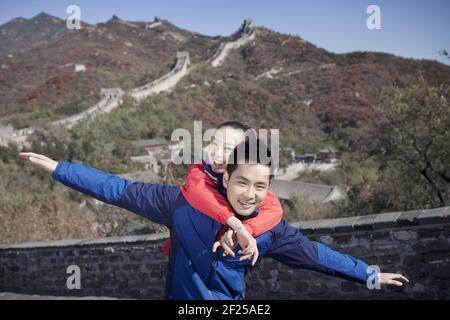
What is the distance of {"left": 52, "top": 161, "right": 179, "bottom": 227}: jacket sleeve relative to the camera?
2117 millimetres

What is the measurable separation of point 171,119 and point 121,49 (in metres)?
37.9

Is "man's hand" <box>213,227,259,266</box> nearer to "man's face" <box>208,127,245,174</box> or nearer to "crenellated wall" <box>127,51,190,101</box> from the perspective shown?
"man's face" <box>208,127,245,174</box>

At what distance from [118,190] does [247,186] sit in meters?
0.69

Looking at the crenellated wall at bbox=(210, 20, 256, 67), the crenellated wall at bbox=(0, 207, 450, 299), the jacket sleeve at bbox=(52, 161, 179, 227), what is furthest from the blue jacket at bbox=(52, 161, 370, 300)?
the crenellated wall at bbox=(210, 20, 256, 67)

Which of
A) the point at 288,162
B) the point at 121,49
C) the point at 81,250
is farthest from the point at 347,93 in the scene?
the point at 81,250

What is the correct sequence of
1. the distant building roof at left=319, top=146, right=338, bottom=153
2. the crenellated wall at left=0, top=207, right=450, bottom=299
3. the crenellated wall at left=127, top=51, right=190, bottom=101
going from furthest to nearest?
the crenellated wall at left=127, top=51, right=190, bottom=101, the distant building roof at left=319, top=146, right=338, bottom=153, the crenellated wall at left=0, top=207, right=450, bottom=299

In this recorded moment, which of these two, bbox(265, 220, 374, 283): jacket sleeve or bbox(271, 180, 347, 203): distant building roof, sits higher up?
bbox(265, 220, 374, 283): jacket sleeve

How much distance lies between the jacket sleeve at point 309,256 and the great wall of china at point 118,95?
2577cm

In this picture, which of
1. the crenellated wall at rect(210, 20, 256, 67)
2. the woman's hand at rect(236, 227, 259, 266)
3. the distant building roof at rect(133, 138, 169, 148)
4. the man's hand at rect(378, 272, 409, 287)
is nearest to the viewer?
the woman's hand at rect(236, 227, 259, 266)

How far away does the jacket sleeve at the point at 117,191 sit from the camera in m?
2.12

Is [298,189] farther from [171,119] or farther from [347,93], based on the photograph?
[347,93]

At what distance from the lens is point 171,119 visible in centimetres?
3659

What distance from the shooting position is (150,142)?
3073 cm

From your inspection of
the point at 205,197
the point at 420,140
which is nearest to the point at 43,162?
the point at 205,197
